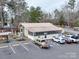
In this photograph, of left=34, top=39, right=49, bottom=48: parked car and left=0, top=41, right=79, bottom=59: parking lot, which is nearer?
left=0, top=41, right=79, bottom=59: parking lot

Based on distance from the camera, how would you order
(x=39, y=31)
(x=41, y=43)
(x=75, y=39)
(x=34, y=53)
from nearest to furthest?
(x=34, y=53)
(x=41, y=43)
(x=75, y=39)
(x=39, y=31)

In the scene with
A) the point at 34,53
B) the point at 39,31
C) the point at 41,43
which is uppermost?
the point at 39,31

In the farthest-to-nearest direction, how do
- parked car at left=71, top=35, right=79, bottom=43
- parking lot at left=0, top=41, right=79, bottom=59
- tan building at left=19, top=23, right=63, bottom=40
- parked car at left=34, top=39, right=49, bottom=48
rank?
tan building at left=19, top=23, right=63, bottom=40 < parked car at left=71, top=35, right=79, bottom=43 < parked car at left=34, top=39, right=49, bottom=48 < parking lot at left=0, top=41, right=79, bottom=59

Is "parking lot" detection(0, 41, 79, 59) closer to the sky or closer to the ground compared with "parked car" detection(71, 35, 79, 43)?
closer to the ground

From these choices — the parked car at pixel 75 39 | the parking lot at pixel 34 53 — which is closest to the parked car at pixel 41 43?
the parking lot at pixel 34 53

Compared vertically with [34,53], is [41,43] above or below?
above

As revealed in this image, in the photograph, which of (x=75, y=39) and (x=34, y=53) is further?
(x=75, y=39)

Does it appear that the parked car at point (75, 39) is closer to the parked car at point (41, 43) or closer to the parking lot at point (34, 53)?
the parking lot at point (34, 53)

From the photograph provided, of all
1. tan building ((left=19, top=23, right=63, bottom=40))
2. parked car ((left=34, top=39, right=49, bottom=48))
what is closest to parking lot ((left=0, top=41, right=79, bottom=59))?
parked car ((left=34, top=39, right=49, bottom=48))

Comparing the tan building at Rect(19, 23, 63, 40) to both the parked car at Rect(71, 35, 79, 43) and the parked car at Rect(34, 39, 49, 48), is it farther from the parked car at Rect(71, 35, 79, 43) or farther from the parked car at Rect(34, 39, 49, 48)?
the parked car at Rect(71, 35, 79, 43)

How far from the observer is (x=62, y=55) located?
24422 millimetres

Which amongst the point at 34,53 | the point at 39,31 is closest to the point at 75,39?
the point at 39,31

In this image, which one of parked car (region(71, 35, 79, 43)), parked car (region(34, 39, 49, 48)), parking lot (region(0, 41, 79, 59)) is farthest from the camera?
parked car (region(71, 35, 79, 43))

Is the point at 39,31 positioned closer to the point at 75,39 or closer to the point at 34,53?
the point at 75,39
